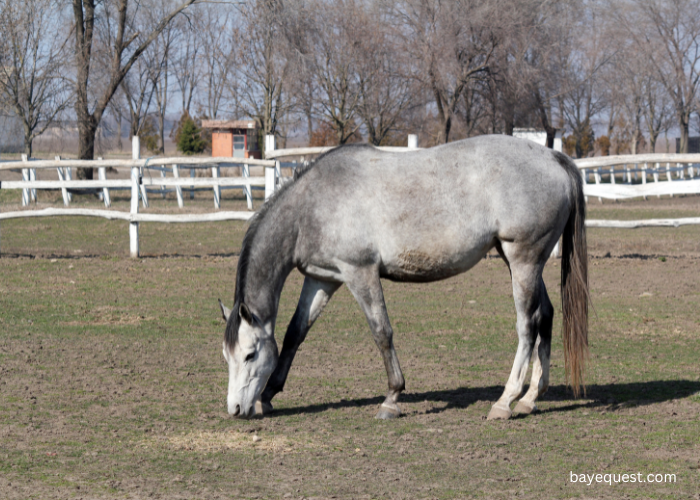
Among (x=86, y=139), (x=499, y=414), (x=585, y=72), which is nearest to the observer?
(x=499, y=414)

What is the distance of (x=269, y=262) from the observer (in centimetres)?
545

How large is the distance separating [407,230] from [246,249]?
3.59ft

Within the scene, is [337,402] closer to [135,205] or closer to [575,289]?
[575,289]

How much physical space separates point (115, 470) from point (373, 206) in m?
2.34

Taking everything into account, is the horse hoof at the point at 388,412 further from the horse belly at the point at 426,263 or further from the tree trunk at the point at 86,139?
the tree trunk at the point at 86,139

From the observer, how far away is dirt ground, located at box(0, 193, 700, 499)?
4172mm

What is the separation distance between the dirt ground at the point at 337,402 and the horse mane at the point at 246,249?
0.64 meters

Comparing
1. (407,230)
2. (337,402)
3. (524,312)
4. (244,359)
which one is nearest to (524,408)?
(524,312)

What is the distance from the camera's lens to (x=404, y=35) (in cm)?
3272

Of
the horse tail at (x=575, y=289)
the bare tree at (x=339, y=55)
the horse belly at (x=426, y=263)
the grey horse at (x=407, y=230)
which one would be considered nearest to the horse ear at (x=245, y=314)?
the grey horse at (x=407, y=230)

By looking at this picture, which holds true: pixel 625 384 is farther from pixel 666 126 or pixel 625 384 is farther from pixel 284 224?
pixel 666 126

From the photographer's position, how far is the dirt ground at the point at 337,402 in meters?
4.17

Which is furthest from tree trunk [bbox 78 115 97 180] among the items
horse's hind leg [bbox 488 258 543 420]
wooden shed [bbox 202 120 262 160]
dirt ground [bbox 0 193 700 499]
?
wooden shed [bbox 202 120 262 160]

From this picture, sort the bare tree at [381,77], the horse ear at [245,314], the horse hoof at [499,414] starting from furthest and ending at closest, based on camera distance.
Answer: the bare tree at [381,77] < the horse hoof at [499,414] < the horse ear at [245,314]
